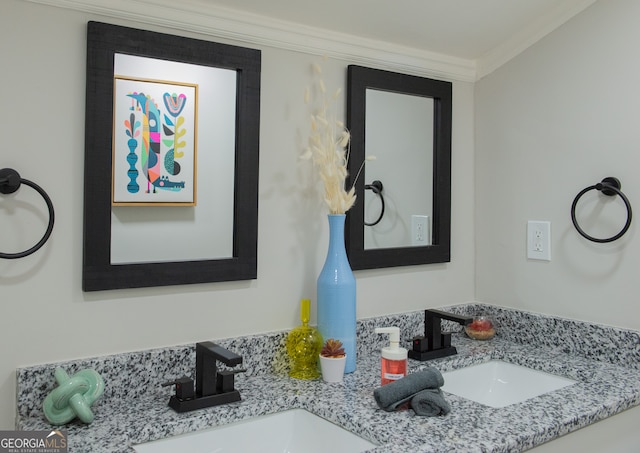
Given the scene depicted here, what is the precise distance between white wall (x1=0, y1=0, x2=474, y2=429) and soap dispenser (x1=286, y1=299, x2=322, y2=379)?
0.09m

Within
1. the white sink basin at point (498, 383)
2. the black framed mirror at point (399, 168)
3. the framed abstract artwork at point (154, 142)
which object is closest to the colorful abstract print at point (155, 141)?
the framed abstract artwork at point (154, 142)

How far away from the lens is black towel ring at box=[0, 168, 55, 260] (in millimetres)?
1109

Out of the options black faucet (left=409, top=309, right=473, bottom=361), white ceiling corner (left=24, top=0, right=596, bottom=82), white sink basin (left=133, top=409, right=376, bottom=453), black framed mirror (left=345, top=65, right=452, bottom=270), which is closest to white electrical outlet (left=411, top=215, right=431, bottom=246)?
black framed mirror (left=345, top=65, right=452, bottom=270)

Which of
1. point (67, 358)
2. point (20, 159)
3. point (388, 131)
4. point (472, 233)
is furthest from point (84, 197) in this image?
point (472, 233)

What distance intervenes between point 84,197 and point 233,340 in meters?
0.50

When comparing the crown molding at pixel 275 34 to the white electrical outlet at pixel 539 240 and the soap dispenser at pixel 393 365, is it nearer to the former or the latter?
the white electrical outlet at pixel 539 240

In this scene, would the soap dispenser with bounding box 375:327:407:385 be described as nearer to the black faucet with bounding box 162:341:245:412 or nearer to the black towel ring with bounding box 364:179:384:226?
the black faucet with bounding box 162:341:245:412

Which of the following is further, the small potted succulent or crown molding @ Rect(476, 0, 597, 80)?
crown molding @ Rect(476, 0, 597, 80)

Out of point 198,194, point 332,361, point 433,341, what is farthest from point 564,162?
point 198,194

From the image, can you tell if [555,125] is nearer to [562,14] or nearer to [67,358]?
[562,14]

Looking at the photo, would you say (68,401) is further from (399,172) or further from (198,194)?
(399,172)

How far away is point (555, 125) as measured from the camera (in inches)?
66.8

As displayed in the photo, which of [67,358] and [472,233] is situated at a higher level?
[472,233]

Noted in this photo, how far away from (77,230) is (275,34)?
0.72 m
